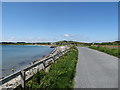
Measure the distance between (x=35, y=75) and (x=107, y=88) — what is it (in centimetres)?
338

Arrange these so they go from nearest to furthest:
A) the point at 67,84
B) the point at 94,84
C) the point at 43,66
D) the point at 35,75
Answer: the point at 67,84 < the point at 94,84 < the point at 35,75 < the point at 43,66

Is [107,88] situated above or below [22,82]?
below

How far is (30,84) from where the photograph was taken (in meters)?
5.68

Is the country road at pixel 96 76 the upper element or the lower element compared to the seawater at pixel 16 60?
upper

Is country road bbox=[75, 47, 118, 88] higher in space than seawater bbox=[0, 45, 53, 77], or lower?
higher

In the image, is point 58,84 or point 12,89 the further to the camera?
point 58,84

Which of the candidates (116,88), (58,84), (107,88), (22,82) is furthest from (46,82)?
(116,88)

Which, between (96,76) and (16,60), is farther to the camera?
(16,60)

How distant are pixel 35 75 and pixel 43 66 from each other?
2.08 meters

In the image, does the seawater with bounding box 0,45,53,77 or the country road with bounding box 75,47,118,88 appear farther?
the seawater with bounding box 0,45,53,77

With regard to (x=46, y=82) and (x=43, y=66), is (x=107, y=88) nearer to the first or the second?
(x=46, y=82)

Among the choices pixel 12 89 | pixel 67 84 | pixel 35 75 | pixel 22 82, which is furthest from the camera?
pixel 35 75

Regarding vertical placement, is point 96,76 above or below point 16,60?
above

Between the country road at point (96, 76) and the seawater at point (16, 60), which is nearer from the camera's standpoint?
the country road at point (96, 76)
